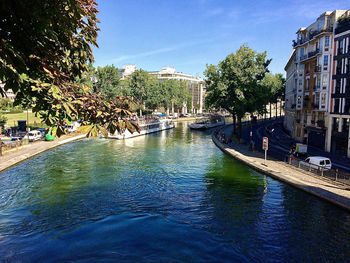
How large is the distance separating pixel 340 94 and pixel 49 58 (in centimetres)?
3917

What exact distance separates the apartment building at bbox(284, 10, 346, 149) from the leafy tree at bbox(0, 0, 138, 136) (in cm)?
3986

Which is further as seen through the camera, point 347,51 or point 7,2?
point 347,51

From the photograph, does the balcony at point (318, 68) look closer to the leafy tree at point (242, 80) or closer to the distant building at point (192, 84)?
the leafy tree at point (242, 80)

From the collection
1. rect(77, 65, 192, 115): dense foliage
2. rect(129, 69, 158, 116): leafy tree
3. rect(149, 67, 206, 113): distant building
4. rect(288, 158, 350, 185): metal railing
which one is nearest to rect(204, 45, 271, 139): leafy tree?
rect(288, 158, 350, 185): metal railing

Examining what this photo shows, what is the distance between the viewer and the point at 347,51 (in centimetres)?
3531

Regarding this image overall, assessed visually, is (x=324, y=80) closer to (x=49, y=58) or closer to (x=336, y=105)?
(x=336, y=105)

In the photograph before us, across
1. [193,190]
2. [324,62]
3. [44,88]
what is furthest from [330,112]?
[44,88]

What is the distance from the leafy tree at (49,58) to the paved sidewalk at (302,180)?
61.0ft

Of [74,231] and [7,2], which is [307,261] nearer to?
[74,231]

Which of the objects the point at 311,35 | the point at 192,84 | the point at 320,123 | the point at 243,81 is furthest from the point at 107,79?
the point at 192,84

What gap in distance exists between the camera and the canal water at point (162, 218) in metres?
13.7

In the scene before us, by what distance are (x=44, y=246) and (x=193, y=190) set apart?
1271 cm

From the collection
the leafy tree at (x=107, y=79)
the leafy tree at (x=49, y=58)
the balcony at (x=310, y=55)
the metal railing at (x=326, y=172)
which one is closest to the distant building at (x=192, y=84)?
the leafy tree at (x=107, y=79)

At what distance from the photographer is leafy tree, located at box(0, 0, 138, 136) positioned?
5512 mm
